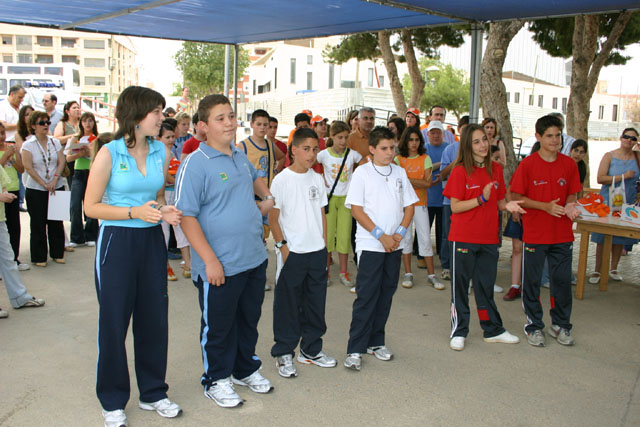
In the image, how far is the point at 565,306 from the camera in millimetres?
4742

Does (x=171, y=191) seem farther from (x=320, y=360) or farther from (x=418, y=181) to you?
(x=320, y=360)

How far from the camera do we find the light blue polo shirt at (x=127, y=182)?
3139mm

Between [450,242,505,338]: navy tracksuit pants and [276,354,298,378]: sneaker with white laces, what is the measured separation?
1433 mm

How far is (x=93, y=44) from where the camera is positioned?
89250 millimetres

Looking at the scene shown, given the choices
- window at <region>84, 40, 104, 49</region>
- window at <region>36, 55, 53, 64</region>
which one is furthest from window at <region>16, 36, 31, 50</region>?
window at <region>84, 40, 104, 49</region>

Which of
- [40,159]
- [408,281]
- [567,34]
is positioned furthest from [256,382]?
[567,34]

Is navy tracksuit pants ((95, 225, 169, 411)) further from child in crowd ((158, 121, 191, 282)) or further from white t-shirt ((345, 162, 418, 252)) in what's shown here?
child in crowd ((158, 121, 191, 282))

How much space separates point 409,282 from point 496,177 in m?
2.00

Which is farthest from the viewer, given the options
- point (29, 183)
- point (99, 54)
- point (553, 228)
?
point (99, 54)

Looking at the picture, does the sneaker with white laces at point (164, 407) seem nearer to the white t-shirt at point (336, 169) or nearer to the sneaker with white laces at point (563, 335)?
the sneaker with white laces at point (563, 335)

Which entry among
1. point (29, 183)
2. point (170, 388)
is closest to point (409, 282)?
point (170, 388)

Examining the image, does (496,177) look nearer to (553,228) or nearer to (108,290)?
(553,228)

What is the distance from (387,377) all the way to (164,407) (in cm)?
155

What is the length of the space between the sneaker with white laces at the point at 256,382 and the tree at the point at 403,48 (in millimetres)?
12259
